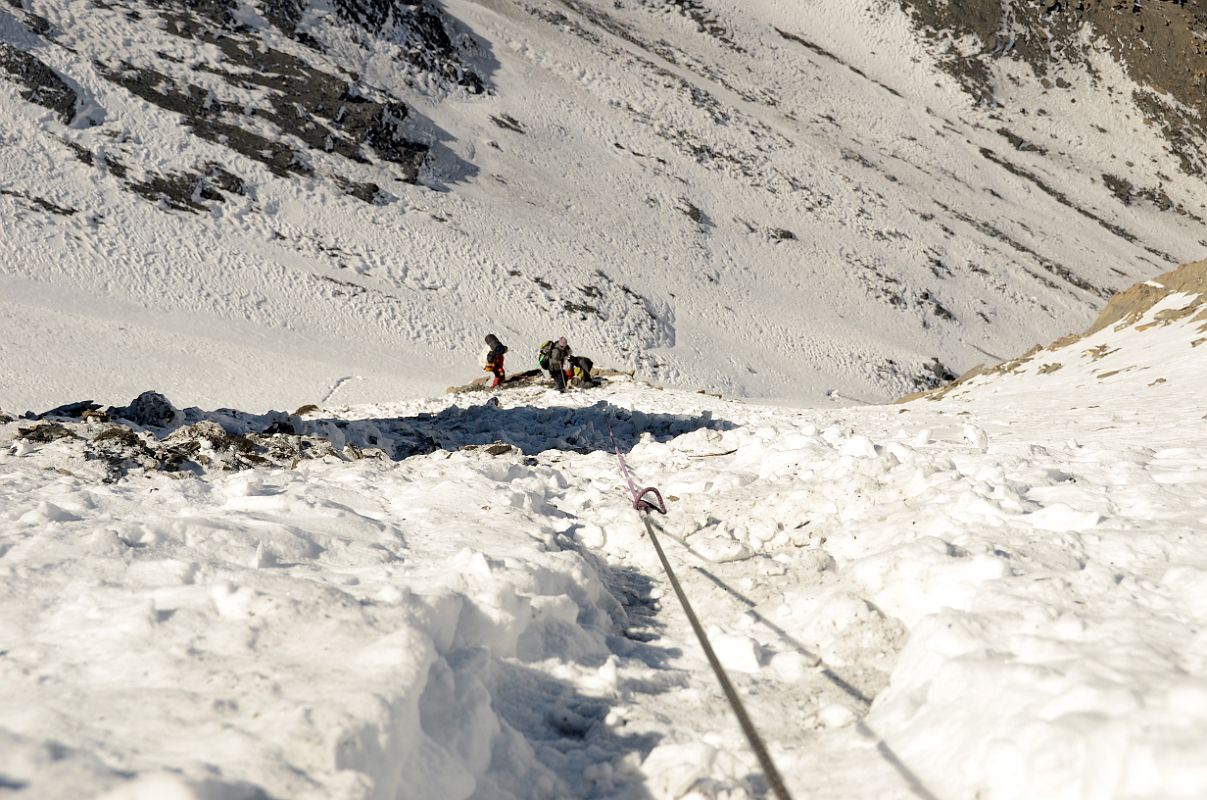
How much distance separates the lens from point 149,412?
8.45 meters

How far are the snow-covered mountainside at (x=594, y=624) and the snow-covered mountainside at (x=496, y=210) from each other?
10.6 m

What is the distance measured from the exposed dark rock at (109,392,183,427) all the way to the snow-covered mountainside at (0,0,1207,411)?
5612mm

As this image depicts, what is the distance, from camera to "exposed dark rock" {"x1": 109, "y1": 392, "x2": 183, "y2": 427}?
27.2 feet

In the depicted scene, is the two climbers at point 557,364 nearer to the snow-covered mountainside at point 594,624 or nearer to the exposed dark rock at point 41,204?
the snow-covered mountainside at point 594,624

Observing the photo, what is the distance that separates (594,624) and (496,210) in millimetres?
26197

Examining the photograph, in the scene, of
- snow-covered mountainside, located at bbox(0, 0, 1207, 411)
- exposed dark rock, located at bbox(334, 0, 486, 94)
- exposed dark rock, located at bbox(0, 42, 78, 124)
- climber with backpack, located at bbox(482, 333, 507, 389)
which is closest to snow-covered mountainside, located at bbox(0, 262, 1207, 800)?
climber with backpack, located at bbox(482, 333, 507, 389)

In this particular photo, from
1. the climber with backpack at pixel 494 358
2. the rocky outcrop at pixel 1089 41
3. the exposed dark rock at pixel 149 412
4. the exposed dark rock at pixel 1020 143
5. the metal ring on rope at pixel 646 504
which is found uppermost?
the rocky outcrop at pixel 1089 41

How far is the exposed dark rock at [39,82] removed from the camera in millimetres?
22828

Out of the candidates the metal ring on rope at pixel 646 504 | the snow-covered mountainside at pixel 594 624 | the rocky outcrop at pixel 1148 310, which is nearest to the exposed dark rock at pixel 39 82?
the snow-covered mountainside at pixel 594 624

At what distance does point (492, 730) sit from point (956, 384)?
15.2 meters

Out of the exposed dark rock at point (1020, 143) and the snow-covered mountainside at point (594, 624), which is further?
the exposed dark rock at point (1020, 143)

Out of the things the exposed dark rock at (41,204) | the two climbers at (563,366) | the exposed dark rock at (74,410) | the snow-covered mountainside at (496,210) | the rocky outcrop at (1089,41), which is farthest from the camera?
the rocky outcrop at (1089,41)

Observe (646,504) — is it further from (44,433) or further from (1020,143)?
(1020,143)

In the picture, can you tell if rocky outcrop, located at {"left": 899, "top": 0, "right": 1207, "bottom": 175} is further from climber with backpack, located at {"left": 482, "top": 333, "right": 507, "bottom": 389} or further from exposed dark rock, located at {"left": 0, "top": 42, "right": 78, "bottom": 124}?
exposed dark rock, located at {"left": 0, "top": 42, "right": 78, "bottom": 124}
